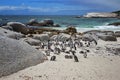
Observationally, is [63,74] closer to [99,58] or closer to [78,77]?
[78,77]

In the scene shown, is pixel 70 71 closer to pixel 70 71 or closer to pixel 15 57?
pixel 70 71

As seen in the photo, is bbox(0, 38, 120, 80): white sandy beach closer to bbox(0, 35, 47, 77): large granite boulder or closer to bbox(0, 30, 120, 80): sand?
bbox(0, 30, 120, 80): sand

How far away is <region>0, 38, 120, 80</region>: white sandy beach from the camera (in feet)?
20.1

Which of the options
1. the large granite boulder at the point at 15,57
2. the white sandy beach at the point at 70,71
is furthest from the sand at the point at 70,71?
the large granite boulder at the point at 15,57

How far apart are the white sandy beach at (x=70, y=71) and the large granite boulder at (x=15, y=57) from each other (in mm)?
158

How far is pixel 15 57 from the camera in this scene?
21.7 feet

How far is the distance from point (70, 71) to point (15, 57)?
4.83 feet

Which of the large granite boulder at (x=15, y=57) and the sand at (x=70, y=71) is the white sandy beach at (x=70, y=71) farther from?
the large granite boulder at (x=15, y=57)

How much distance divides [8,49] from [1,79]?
3.42ft

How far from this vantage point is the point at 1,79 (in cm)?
590

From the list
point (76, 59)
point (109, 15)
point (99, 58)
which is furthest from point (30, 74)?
point (109, 15)

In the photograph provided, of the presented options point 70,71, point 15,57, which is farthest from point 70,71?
→ point 15,57

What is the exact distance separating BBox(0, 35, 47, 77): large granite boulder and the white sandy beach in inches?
6.2

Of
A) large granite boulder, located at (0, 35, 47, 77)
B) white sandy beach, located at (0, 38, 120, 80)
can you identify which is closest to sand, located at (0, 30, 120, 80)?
white sandy beach, located at (0, 38, 120, 80)
